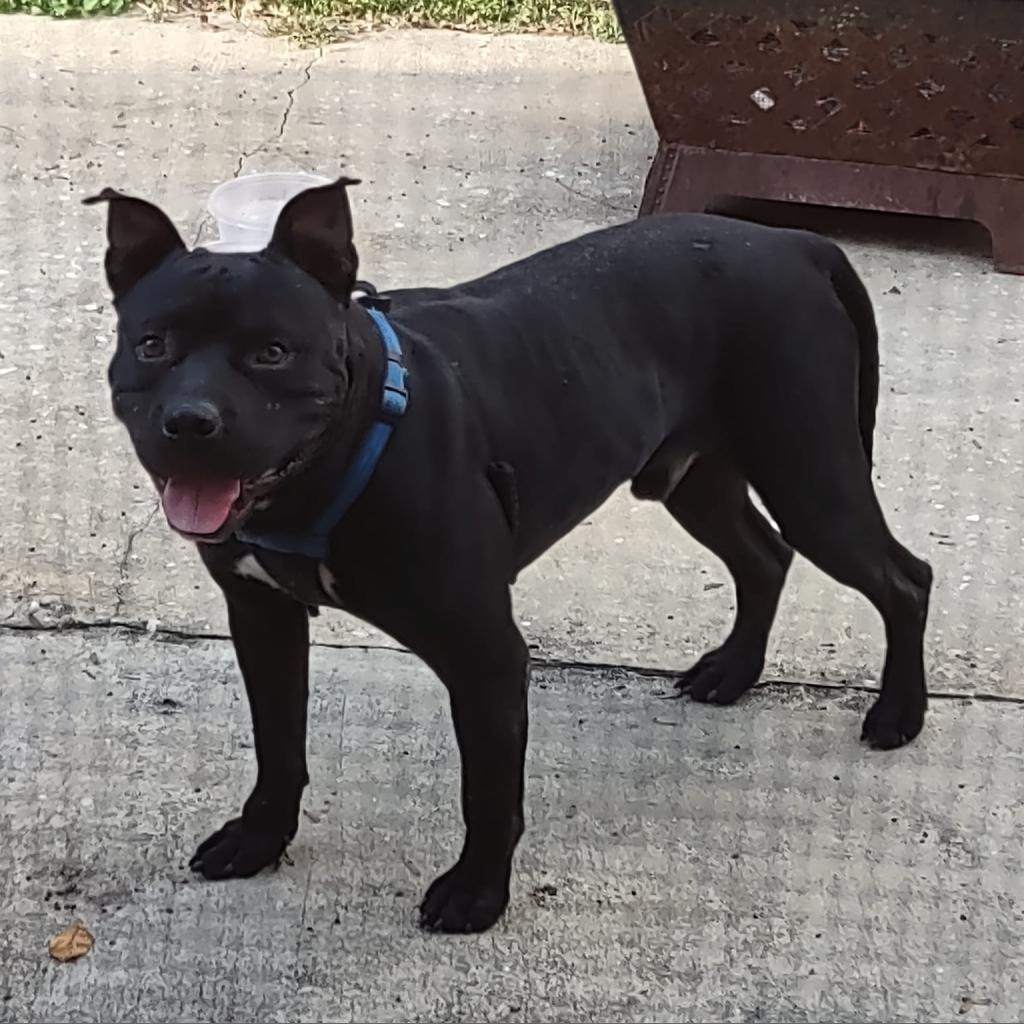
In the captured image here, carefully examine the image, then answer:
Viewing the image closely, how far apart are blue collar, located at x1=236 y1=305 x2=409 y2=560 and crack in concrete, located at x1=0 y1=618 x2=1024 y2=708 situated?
112 centimetres

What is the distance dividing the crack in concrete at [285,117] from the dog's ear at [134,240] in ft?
12.8

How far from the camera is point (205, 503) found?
2.33 meters

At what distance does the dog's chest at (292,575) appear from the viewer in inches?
102

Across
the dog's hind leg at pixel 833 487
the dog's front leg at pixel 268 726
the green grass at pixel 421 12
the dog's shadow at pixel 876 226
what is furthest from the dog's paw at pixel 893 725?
the green grass at pixel 421 12

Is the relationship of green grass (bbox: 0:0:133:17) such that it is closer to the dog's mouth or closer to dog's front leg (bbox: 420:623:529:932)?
dog's front leg (bbox: 420:623:529:932)

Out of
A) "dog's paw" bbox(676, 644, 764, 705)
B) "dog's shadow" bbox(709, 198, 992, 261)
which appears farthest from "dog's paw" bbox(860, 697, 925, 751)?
"dog's shadow" bbox(709, 198, 992, 261)

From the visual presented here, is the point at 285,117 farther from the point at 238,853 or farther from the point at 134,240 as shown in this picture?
the point at 134,240

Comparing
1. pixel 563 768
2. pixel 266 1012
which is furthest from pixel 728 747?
pixel 266 1012

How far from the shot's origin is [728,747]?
3490 mm

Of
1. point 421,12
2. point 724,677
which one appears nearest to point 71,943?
point 724,677

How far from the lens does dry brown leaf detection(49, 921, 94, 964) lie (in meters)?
2.88

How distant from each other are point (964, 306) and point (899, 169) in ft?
1.68

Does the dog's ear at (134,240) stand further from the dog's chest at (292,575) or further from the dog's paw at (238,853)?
the dog's paw at (238,853)

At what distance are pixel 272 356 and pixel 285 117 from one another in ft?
15.7
